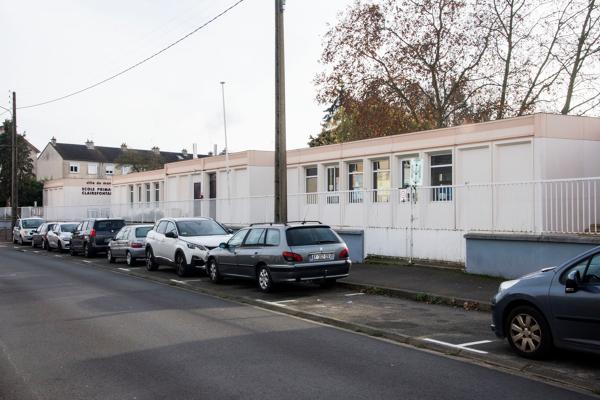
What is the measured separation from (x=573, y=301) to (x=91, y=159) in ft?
263

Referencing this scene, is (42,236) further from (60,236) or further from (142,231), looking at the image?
(142,231)

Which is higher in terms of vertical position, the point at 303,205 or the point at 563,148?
the point at 563,148

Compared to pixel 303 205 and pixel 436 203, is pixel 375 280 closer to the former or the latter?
pixel 436 203

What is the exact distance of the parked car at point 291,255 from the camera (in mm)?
12680

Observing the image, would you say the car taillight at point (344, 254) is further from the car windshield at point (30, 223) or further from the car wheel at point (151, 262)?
the car windshield at point (30, 223)

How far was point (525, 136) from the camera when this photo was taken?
17.0 meters

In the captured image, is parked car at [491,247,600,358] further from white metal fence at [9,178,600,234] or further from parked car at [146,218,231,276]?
parked car at [146,218,231,276]

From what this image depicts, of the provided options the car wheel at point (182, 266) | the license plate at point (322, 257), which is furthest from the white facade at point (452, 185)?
the car wheel at point (182, 266)

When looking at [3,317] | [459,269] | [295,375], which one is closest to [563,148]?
[459,269]

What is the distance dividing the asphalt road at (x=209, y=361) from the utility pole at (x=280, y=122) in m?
4.74

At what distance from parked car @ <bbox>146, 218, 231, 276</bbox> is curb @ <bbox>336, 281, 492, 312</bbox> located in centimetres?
455

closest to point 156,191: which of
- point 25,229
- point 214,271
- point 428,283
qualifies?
point 25,229

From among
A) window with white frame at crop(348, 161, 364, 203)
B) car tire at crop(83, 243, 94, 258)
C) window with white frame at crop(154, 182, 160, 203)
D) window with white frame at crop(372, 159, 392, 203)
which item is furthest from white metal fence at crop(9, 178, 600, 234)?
window with white frame at crop(154, 182, 160, 203)

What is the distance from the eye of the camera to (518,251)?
13.3 metres
